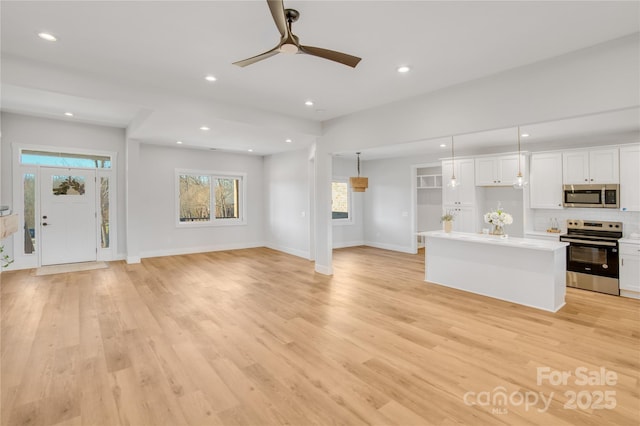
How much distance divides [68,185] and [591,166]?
10091 mm

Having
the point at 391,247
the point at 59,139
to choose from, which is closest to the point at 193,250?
the point at 59,139

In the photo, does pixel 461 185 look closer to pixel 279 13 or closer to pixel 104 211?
pixel 279 13

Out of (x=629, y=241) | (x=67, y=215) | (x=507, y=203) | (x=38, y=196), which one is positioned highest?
(x=38, y=196)

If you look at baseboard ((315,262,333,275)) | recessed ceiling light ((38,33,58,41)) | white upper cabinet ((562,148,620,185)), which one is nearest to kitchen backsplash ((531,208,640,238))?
white upper cabinet ((562,148,620,185))

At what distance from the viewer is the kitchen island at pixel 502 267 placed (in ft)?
13.2

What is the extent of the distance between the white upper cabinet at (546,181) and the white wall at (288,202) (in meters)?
4.69

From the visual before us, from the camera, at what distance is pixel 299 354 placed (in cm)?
291

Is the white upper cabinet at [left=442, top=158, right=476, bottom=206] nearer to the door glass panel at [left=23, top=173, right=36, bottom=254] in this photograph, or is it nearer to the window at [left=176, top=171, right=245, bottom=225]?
the window at [left=176, top=171, right=245, bottom=225]

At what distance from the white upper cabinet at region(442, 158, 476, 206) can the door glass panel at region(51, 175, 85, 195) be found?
8198 millimetres

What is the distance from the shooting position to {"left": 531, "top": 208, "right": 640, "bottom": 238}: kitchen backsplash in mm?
5199

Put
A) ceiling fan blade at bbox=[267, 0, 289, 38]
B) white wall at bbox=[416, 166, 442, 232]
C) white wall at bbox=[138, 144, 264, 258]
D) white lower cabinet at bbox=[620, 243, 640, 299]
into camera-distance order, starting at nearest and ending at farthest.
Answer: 1. ceiling fan blade at bbox=[267, 0, 289, 38]
2. white lower cabinet at bbox=[620, 243, 640, 299]
3. white wall at bbox=[138, 144, 264, 258]
4. white wall at bbox=[416, 166, 442, 232]

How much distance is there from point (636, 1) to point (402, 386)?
3.45 metres

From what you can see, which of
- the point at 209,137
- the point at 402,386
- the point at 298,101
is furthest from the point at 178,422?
the point at 209,137

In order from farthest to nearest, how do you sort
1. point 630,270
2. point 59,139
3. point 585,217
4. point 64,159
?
1. point 64,159
2. point 59,139
3. point 585,217
4. point 630,270
